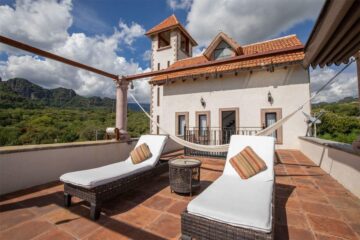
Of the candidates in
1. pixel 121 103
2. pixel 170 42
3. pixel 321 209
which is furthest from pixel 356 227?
pixel 170 42

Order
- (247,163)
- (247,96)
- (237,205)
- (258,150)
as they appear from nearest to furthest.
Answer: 1. (237,205)
2. (247,163)
3. (258,150)
4. (247,96)

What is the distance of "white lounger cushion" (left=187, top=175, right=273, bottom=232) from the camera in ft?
4.65

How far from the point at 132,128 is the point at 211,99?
61.9ft

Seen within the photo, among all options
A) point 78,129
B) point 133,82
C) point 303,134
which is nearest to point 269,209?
point 133,82

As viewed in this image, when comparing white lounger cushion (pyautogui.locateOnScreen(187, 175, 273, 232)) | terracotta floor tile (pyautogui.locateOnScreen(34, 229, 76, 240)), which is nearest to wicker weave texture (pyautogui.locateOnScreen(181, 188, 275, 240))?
white lounger cushion (pyautogui.locateOnScreen(187, 175, 273, 232))

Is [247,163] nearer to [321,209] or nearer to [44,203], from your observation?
[321,209]

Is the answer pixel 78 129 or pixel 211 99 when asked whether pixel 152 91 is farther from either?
pixel 78 129

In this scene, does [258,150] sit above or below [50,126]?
below

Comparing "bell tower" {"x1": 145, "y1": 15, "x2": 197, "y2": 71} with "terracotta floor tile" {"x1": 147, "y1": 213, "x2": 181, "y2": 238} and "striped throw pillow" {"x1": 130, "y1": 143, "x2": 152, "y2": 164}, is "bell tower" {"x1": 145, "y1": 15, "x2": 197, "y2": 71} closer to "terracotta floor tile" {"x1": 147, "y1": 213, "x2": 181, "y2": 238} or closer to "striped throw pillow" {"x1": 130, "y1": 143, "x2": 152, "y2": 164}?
"striped throw pillow" {"x1": 130, "y1": 143, "x2": 152, "y2": 164}

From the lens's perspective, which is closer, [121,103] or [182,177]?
[182,177]

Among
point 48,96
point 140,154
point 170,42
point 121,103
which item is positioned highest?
point 48,96

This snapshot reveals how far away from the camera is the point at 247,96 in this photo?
8.26 m

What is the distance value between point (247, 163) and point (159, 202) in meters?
1.50

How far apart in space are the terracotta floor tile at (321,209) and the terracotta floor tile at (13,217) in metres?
3.64
